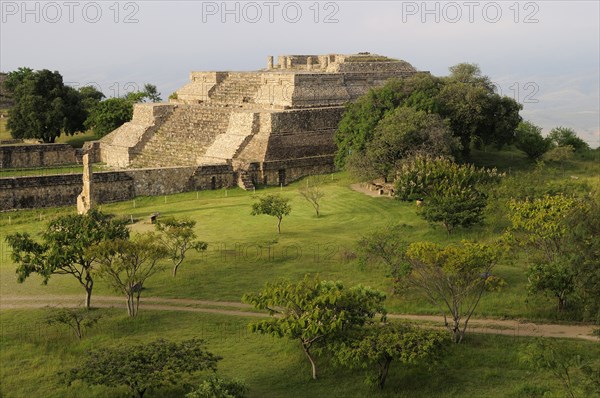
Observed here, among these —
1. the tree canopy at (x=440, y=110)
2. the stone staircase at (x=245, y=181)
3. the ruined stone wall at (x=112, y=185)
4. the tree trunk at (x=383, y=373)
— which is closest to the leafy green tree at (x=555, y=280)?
the tree trunk at (x=383, y=373)

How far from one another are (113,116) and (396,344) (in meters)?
40.8

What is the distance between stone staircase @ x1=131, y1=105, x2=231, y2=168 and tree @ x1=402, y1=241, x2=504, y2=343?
2523 centimetres

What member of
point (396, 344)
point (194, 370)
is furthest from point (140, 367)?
point (396, 344)

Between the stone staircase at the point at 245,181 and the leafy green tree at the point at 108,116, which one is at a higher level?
the leafy green tree at the point at 108,116

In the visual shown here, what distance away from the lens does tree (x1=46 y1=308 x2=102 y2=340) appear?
913 inches

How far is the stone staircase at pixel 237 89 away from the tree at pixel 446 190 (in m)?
17.8

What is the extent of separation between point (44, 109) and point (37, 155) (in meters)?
5.35

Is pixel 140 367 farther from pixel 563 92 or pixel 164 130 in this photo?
pixel 563 92

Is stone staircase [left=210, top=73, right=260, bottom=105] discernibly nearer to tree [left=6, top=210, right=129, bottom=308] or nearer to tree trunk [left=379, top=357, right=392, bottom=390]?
tree [left=6, top=210, right=129, bottom=308]

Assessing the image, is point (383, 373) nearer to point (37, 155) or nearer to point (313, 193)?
point (313, 193)

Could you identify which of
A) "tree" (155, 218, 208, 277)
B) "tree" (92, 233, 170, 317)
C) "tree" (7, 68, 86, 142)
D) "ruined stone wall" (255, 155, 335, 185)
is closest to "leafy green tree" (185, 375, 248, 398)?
"tree" (92, 233, 170, 317)

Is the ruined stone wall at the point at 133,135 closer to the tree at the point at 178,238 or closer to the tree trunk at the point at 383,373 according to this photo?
the tree at the point at 178,238

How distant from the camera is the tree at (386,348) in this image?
19.8 meters

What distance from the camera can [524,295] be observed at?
26031 mm
